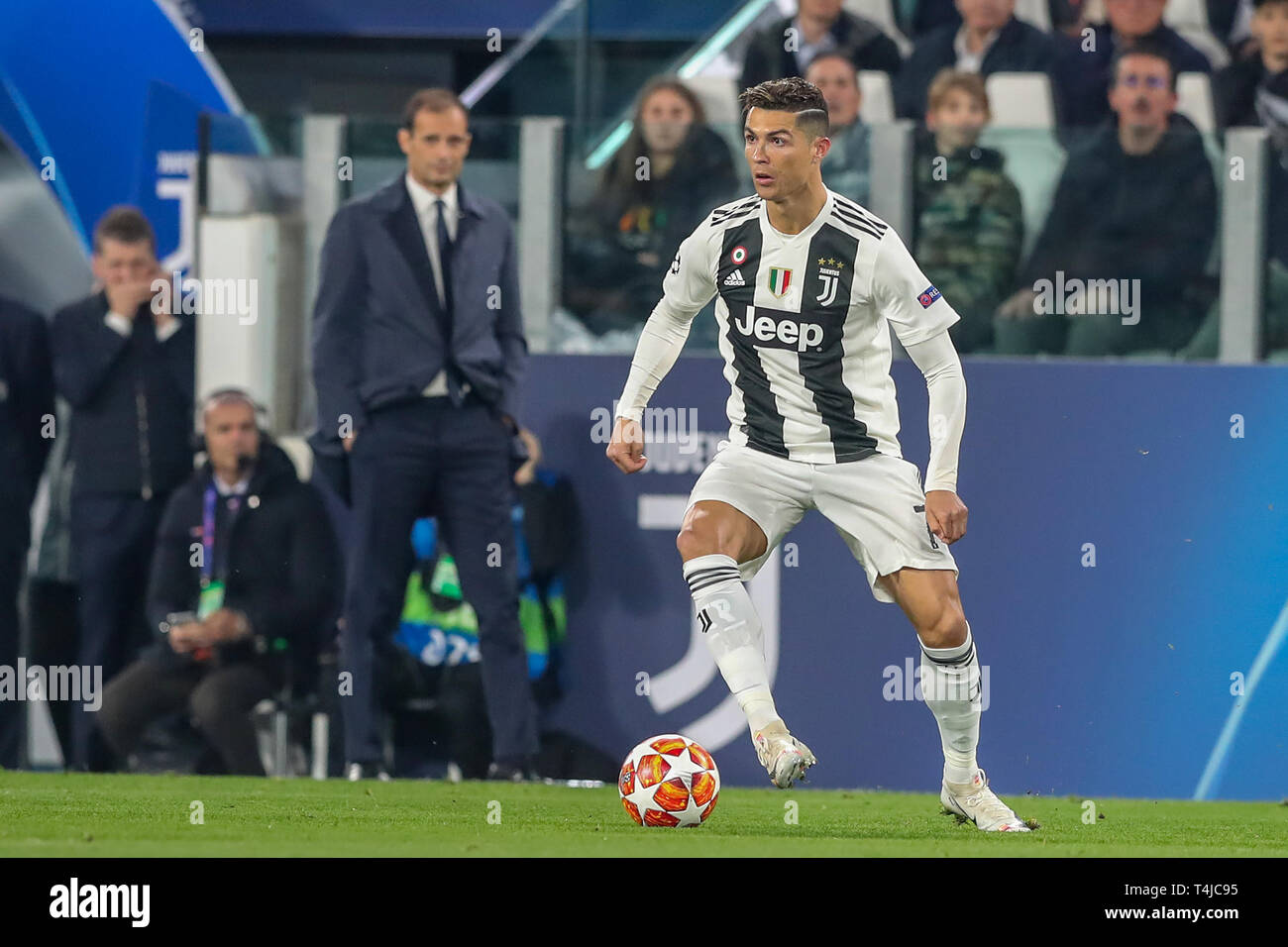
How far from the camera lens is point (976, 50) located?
11.4 meters

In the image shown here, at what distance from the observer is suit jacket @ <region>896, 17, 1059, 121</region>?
11125 mm

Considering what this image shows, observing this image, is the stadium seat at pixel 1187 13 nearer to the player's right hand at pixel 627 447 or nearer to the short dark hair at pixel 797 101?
the short dark hair at pixel 797 101

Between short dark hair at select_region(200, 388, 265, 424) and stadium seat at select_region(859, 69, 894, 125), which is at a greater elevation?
stadium seat at select_region(859, 69, 894, 125)

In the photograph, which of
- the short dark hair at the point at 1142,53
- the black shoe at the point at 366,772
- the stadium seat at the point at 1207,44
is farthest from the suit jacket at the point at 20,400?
the stadium seat at the point at 1207,44

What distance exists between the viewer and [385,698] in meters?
9.58

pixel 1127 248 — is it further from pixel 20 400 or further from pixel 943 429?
pixel 20 400

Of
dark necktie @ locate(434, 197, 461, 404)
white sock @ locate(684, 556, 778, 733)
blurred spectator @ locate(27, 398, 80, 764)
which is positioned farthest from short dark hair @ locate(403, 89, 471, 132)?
white sock @ locate(684, 556, 778, 733)

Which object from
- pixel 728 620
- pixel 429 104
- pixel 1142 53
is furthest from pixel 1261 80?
pixel 728 620

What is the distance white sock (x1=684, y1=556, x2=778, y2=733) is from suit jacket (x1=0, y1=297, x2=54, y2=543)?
445cm

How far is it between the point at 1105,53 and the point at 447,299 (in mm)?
4087

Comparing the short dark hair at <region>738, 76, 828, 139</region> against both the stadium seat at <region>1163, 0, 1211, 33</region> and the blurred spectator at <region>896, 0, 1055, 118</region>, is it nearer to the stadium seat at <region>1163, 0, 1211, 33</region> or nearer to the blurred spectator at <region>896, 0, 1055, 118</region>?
the blurred spectator at <region>896, 0, 1055, 118</region>

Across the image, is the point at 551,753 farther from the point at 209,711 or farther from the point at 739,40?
the point at 739,40

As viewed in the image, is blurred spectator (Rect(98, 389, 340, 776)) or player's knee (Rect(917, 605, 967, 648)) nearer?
player's knee (Rect(917, 605, 967, 648))
